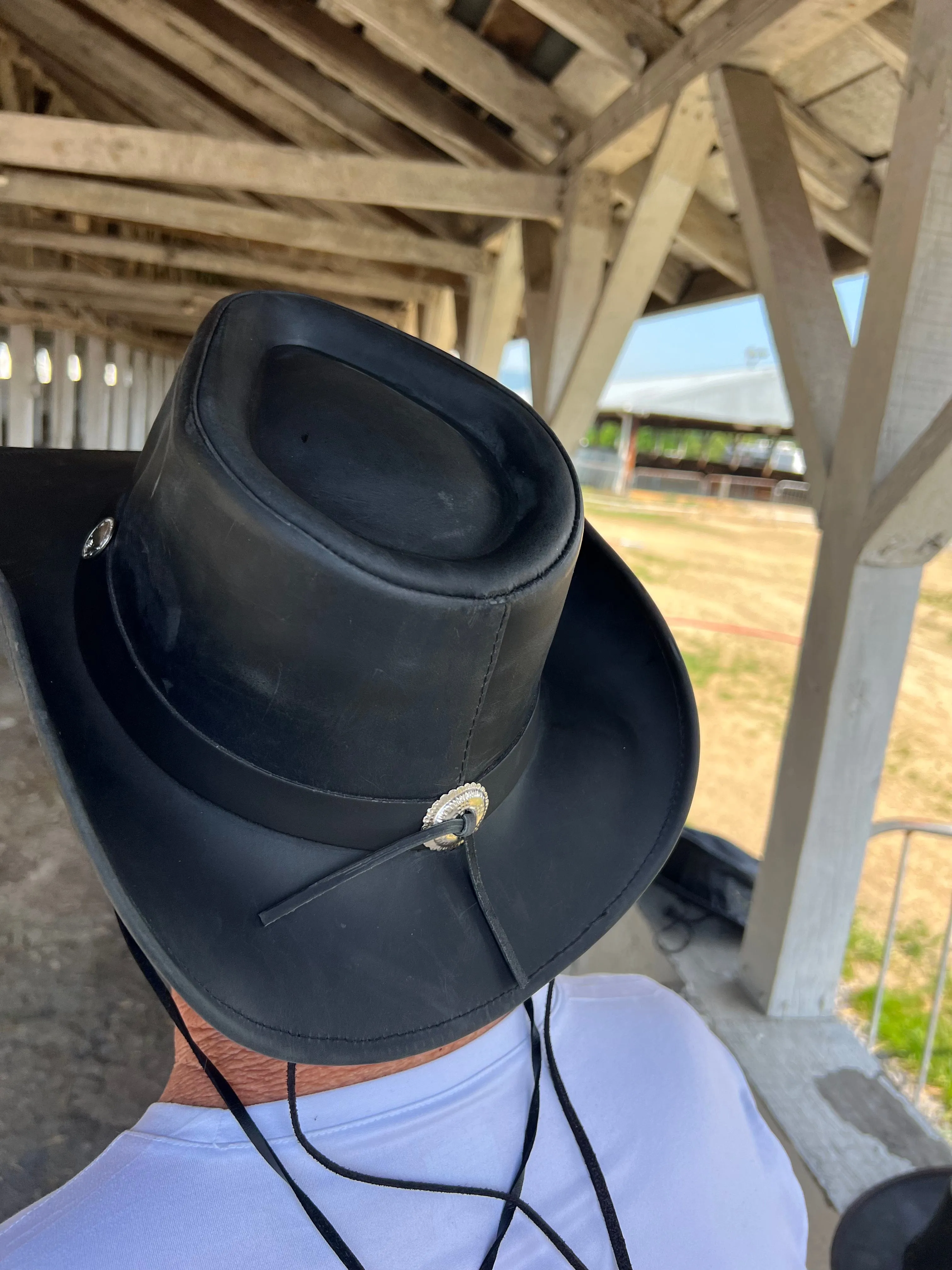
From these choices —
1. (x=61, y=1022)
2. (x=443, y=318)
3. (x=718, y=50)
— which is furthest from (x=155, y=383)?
(x=61, y=1022)

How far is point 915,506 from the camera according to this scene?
1482 mm

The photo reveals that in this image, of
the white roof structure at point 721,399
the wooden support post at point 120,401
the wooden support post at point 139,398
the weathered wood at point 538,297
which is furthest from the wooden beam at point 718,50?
the white roof structure at point 721,399

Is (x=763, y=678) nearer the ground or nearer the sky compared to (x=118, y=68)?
nearer the ground

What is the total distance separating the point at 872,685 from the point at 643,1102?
3.84ft

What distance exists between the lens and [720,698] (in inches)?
328

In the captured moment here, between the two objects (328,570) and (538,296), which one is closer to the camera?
(328,570)

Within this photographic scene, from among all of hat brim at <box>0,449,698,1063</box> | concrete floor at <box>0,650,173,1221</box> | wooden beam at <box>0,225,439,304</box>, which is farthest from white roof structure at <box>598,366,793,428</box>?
hat brim at <box>0,449,698,1063</box>

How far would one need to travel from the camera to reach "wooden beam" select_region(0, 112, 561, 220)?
292 centimetres

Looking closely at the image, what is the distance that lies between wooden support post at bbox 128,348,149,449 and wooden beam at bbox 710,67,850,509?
10.0 m

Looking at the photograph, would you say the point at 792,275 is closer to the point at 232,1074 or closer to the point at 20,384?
the point at 232,1074

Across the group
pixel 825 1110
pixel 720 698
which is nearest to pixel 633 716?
pixel 825 1110

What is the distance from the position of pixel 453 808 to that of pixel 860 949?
470 cm

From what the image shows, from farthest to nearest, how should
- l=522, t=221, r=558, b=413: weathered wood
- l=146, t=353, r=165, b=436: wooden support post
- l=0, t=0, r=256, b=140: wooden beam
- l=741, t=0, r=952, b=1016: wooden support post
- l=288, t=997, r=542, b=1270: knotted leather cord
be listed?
l=146, t=353, r=165, b=436: wooden support post
l=0, t=0, r=256, b=140: wooden beam
l=522, t=221, r=558, b=413: weathered wood
l=741, t=0, r=952, b=1016: wooden support post
l=288, t=997, r=542, b=1270: knotted leather cord

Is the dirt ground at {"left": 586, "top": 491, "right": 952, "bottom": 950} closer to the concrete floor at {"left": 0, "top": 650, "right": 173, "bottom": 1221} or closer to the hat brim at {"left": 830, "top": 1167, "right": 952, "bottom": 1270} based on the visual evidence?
the hat brim at {"left": 830, "top": 1167, "right": 952, "bottom": 1270}
